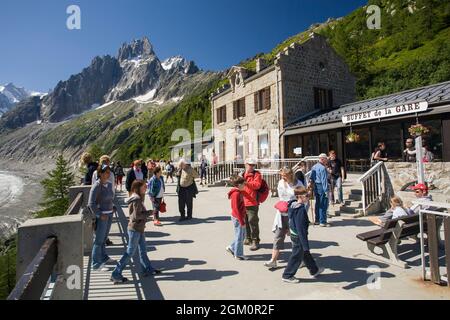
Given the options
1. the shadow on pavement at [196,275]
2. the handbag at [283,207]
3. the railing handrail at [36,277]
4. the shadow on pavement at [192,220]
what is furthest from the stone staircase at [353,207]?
the railing handrail at [36,277]

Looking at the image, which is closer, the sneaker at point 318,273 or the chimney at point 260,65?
the sneaker at point 318,273

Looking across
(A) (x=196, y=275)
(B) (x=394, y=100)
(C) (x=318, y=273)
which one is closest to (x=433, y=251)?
(C) (x=318, y=273)

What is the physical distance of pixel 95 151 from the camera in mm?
48875

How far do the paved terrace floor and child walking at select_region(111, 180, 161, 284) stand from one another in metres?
0.17

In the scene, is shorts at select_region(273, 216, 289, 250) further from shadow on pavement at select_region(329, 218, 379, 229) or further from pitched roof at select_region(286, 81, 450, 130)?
pitched roof at select_region(286, 81, 450, 130)

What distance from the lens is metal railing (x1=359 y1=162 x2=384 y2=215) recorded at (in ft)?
28.8

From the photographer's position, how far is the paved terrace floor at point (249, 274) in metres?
3.99

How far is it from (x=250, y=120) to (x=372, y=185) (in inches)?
496

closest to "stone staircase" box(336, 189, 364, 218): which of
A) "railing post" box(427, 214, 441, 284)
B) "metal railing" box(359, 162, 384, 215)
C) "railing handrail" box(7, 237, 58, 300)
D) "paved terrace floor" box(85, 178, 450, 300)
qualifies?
"metal railing" box(359, 162, 384, 215)

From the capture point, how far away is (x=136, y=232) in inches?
182

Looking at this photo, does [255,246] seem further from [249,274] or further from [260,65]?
[260,65]

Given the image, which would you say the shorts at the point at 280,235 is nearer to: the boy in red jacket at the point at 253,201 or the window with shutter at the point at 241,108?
the boy in red jacket at the point at 253,201

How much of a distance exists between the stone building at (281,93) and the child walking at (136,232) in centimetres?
1259

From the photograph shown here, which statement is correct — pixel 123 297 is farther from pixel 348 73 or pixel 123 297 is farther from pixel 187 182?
pixel 348 73
